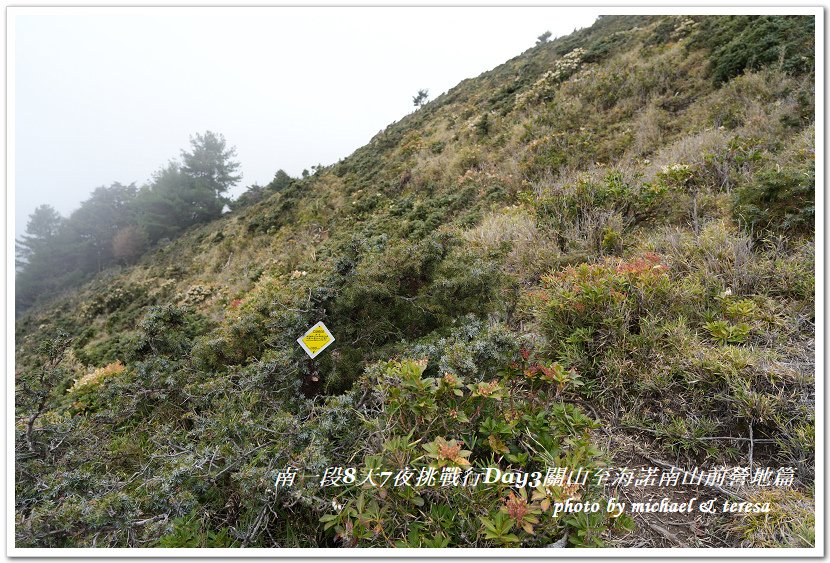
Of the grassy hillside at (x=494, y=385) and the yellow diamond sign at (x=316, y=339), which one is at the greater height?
the yellow diamond sign at (x=316, y=339)

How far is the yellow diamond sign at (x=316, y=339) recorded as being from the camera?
2543mm

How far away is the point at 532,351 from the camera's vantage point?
2441 mm

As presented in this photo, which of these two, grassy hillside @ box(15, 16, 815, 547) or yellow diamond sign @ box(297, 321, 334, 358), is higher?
yellow diamond sign @ box(297, 321, 334, 358)

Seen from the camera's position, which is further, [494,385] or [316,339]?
[316,339]

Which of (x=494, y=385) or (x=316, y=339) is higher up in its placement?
(x=316, y=339)

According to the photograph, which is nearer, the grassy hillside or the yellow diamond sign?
the grassy hillside

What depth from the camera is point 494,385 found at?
1896 millimetres

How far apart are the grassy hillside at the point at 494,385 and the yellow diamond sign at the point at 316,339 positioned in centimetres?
15

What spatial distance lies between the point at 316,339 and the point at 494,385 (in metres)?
1.22

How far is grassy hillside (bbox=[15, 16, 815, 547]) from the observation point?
174cm

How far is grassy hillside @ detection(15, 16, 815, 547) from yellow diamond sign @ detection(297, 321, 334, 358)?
150 mm

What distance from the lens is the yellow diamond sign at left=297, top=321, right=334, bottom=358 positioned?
254 centimetres

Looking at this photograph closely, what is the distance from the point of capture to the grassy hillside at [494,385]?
1736 mm

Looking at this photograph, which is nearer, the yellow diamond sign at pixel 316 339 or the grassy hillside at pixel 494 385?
the grassy hillside at pixel 494 385
